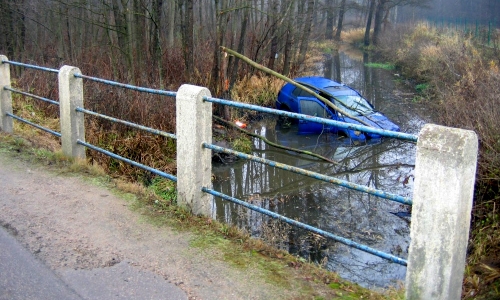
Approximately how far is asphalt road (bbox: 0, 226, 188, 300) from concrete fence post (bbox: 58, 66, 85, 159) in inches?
113

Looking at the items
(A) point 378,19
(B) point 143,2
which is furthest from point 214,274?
(A) point 378,19

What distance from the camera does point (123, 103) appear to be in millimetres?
10016

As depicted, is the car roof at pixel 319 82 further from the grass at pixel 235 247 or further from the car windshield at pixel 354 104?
the grass at pixel 235 247

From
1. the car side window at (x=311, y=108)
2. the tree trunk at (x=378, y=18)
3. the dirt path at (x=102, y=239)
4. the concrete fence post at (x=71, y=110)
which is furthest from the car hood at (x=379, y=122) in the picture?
the tree trunk at (x=378, y=18)

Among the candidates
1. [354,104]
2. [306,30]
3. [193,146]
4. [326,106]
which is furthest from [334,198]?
[306,30]

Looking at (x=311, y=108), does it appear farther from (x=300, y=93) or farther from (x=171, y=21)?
(x=171, y=21)

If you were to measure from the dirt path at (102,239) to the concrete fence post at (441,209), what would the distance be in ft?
3.01

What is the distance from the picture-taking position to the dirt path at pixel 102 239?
3.73 metres

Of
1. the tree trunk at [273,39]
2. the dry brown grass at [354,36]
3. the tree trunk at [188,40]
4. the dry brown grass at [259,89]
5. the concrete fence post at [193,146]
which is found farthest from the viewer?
the dry brown grass at [354,36]

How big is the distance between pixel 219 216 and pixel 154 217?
4.13m

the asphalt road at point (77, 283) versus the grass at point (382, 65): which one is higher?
the grass at point (382, 65)

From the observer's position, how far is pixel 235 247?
434 centimetres

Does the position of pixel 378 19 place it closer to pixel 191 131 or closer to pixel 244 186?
pixel 244 186

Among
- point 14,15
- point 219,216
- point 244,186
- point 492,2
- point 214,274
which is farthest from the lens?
point 492,2
